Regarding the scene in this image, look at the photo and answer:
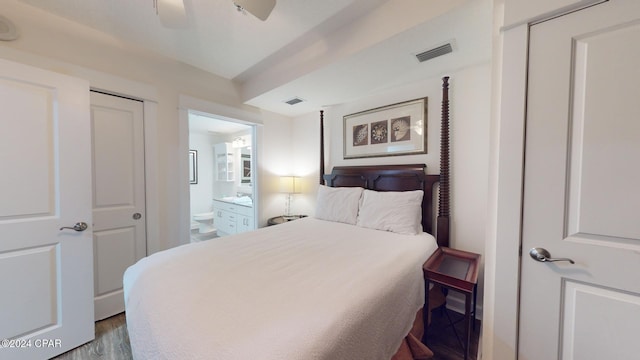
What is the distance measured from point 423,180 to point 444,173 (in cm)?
21

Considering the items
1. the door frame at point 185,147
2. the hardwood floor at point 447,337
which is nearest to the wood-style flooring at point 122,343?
the hardwood floor at point 447,337

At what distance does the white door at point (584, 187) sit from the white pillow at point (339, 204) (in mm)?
1498

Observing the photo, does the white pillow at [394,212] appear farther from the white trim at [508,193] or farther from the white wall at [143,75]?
the white wall at [143,75]

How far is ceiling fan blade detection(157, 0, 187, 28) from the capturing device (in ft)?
4.23

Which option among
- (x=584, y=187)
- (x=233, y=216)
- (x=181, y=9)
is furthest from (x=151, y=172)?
(x=584, y=187)

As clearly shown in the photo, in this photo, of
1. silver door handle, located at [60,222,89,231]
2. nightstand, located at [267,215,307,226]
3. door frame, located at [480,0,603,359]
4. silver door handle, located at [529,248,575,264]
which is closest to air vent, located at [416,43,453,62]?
door frame, located at [480,0,603,359]

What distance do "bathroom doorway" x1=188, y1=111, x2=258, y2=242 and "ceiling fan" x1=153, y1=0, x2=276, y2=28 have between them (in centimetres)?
297

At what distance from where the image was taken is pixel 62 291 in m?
1.58

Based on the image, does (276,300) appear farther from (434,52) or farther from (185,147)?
(185,147)

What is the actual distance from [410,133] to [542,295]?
1.68 meters

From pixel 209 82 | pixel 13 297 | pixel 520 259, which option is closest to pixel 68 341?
pixel 13 297

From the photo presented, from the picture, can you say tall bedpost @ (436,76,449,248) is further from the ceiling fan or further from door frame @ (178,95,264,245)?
door frame @ (178,95,264,245)

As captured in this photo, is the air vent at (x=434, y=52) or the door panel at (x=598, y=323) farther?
the air vent at (x=434, y=52)

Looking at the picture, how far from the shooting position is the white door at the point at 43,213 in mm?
1410
